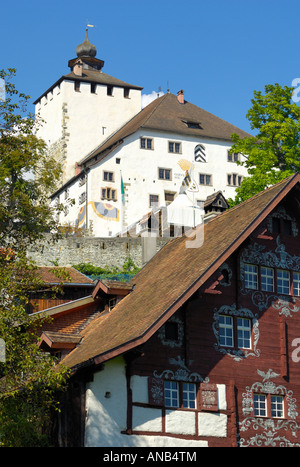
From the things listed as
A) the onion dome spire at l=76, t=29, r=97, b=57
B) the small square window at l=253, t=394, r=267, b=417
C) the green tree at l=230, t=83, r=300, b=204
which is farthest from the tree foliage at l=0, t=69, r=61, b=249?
the onion dome spire at l=76, t=29, r=97, b=57

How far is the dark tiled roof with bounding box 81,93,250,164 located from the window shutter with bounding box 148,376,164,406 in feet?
165

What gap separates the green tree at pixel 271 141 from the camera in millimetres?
44875

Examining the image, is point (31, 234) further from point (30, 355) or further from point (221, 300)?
point (221, 300)

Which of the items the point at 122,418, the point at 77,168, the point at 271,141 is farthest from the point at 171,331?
the point at 77,168

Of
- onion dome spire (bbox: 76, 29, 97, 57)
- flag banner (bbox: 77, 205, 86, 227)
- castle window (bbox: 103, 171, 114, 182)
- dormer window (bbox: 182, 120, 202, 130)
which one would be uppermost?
onion dome spire (bbox: 76, 29, 97, 57)

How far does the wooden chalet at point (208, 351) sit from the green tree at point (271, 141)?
16.2 meters

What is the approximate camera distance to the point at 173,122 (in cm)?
7725

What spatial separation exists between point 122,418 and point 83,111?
6403 cm

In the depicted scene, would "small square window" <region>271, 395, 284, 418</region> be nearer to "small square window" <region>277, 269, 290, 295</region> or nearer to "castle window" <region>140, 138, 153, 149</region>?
"small square window" <region>277, 269, 290, 295</region>

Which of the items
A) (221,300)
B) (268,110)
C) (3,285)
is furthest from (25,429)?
(268,110)

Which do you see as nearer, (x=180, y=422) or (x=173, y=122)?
(x=180, y=422)

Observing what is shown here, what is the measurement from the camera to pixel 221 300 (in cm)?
2609

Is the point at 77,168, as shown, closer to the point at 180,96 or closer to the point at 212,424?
the point at 180,96

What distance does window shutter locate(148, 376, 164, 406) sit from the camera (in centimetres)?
2403
